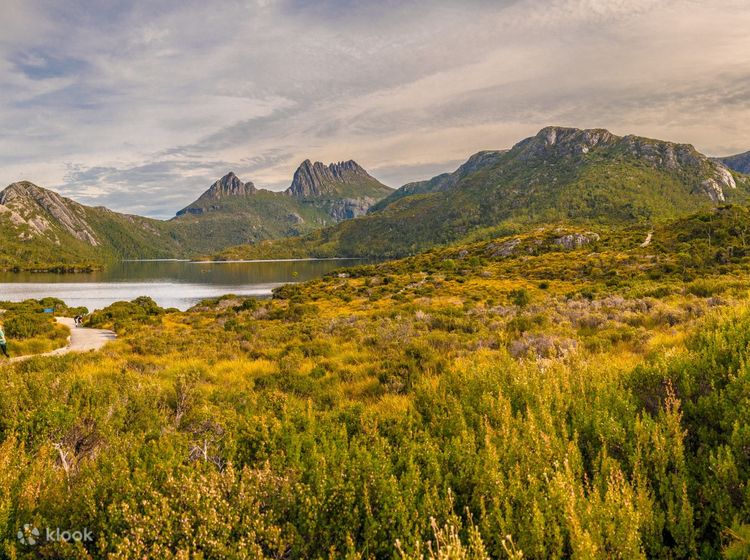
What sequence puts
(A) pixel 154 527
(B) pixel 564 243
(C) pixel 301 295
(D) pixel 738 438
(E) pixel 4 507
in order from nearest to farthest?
(A) pixel 154 527, (E) pixel 4 507, (D) pixel 738 438, (C) pixel 301 295, (B) pixel 564 243

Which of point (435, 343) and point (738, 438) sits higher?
point (738, 438)

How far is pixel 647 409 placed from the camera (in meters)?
5.09

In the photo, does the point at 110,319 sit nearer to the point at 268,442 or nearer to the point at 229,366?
the point at 229,366

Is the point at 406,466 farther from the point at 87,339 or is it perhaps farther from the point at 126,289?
the point at 126,289

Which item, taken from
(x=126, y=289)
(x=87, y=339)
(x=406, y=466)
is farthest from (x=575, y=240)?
(x=126, y=289)

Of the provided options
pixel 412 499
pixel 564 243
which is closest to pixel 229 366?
pixel 412 499

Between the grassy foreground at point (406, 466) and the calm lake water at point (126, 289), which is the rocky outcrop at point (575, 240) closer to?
the calm lake water at point (126, 289)

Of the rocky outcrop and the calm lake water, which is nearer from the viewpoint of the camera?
the calm lake water

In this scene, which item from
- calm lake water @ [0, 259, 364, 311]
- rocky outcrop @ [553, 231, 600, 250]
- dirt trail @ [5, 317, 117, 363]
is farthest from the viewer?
rocky outcrop @ [553, 231, 600, 250]

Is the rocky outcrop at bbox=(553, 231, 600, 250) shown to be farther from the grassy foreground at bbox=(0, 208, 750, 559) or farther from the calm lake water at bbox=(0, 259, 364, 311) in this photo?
the grassy foreground at bbox=(0, 208, 750, 559)

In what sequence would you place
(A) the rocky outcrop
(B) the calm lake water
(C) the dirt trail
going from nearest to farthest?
(C) the dirt trail, (B) the calm lake water, (A) the rocky outcrop

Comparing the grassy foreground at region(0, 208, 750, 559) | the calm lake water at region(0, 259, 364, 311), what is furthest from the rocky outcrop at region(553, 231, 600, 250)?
the grassy foreground at region(0, 208, 750, 559)

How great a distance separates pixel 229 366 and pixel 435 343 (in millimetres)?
6548

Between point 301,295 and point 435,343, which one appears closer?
point 435,343
